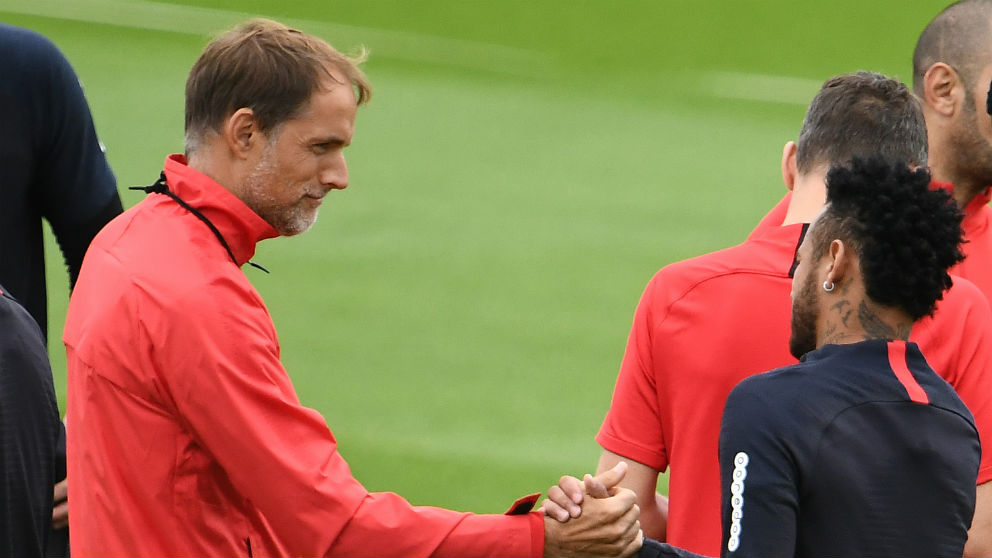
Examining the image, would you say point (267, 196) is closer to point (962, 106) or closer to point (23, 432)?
point (23, 432)

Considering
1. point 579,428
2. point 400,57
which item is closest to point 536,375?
point 579,428

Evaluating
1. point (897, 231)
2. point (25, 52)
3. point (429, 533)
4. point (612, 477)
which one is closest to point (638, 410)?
point (612, 477)

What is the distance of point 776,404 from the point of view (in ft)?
6.79

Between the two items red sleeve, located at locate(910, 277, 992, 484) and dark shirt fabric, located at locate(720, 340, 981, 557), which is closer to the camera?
dark shirt fabric, located at locate(720, 340, 981, 557)

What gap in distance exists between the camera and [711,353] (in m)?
2.54

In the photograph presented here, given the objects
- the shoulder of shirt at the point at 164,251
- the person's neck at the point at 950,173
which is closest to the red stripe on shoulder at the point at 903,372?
the shoulder of shirt at the point at 164,251

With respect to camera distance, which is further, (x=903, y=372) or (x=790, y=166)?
(x=790, y=166)

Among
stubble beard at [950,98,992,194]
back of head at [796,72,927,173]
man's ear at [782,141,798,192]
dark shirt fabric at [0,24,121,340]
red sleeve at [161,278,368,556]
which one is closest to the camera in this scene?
red sleeve at [161,278,368,556]

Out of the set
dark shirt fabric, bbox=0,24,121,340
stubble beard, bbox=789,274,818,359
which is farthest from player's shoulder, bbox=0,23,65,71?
stubble beard, bbox=789,274,818,359

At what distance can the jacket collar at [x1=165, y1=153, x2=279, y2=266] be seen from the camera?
245cm

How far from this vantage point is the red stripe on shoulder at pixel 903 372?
2.10 metres

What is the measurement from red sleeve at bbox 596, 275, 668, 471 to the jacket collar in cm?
73

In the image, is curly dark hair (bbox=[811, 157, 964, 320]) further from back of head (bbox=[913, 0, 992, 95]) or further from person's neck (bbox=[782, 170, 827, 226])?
back of head (bbox=[913, 0, 992, 95])

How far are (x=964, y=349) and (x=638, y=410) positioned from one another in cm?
60
